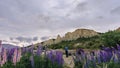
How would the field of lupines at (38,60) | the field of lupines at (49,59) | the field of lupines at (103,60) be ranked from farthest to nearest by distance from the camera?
1. the field of lupines at (38,60)
2. the field of lupines at (49,59)
3. the field of lupines at (103,60)

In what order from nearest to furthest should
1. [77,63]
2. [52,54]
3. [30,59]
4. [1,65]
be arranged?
Answer: [1,65], [30,59], [52,54], [77,63]

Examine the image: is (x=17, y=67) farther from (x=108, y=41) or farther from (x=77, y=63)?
(x=108, y=41)

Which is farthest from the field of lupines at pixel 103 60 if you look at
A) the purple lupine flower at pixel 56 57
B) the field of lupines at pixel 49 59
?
the purple lupine flower at pixel 56 57

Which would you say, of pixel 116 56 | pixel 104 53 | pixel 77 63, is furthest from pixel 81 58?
pixel 116 56

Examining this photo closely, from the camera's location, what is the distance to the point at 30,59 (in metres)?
8.51

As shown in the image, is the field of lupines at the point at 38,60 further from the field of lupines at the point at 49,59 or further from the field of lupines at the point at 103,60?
the field of lupines at the point at 103,60

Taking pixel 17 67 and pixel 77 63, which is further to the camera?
pixel 77 63

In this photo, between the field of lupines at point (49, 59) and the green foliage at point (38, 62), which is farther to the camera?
the green foliage at point (38, 62)

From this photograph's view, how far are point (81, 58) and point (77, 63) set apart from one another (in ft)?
1.15

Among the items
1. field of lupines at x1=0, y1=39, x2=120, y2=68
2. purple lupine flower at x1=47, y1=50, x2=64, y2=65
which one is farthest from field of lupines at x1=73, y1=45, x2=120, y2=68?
purple lupine flower at x1=47, y1=50, x2=64, y2=65

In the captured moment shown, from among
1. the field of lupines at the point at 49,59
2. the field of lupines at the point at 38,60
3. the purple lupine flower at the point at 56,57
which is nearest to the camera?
the field of lupines at the point at 49,59

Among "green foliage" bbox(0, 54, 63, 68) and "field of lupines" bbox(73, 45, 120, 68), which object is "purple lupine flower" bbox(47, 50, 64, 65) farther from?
"field of lupines" bbox(73, 45, 120, 68)

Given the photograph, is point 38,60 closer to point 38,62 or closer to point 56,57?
point 38,62

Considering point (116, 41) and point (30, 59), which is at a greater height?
point (116, 41)
